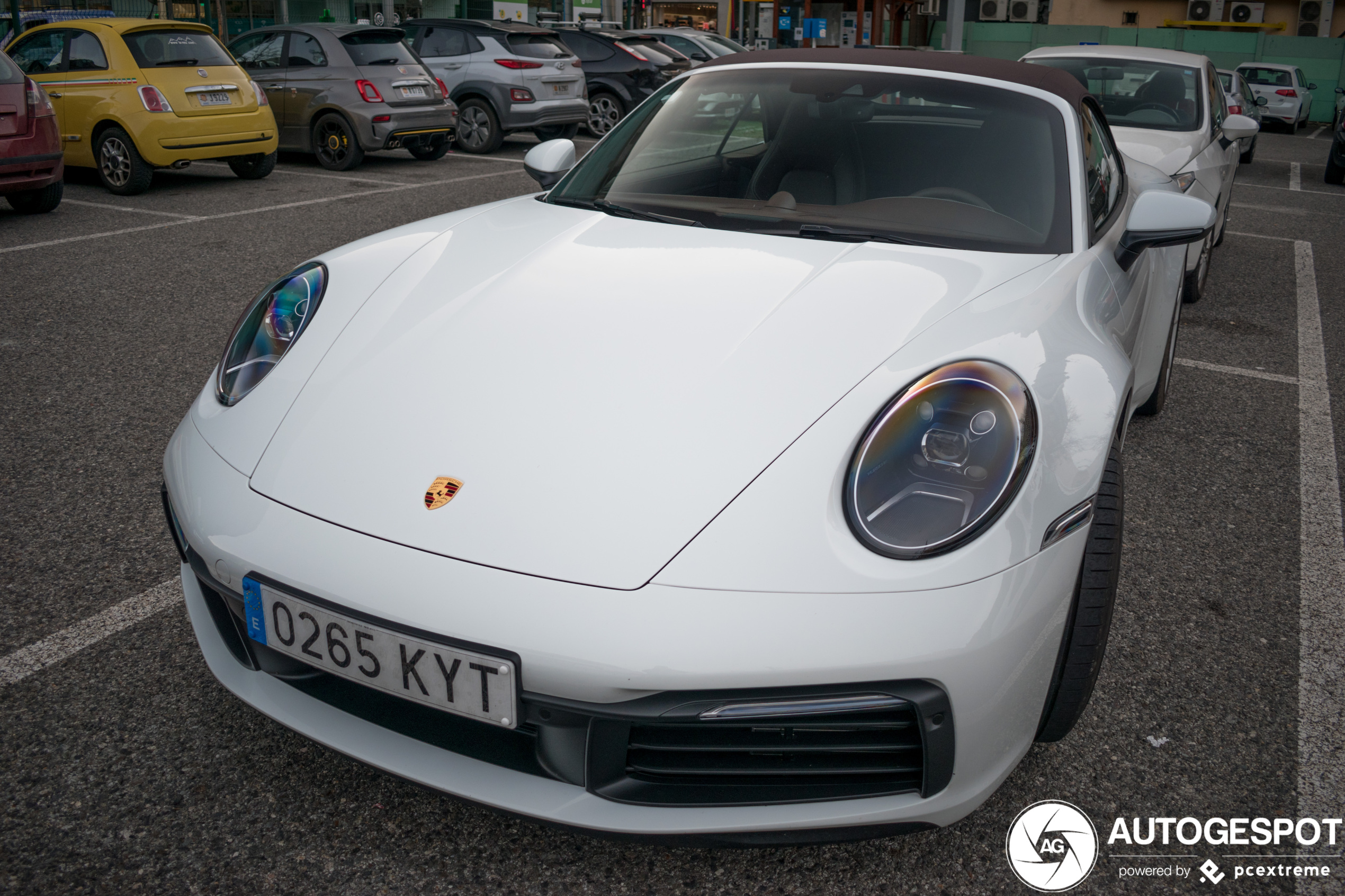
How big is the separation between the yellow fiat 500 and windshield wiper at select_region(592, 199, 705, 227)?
7213mm

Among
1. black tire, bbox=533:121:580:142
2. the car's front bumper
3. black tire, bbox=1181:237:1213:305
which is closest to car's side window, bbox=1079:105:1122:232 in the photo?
the car's front bumper

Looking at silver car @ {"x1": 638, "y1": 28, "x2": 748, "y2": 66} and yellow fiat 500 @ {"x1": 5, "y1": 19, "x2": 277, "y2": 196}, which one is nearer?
yellow fiat 500 @ {"x1": 5, "y1": 19, "x2": 277, "y2": 196}

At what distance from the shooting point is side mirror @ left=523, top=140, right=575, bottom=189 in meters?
3.22

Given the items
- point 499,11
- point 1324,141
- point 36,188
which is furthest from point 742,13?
point 36,188

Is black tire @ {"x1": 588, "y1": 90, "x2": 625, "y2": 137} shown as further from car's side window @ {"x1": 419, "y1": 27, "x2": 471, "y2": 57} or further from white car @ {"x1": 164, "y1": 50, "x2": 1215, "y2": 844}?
white car @ {"x1": 164, "y1": 50, "x2": 1215, "y2": 844}

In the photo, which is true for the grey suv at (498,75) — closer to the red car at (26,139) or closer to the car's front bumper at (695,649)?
the red car at (26,139)

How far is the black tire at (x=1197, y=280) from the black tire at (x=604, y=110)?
9.93m

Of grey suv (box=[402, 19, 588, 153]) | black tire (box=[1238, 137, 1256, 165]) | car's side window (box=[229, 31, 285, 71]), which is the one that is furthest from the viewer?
black tire (box=[1238, 137, 1256, 165])

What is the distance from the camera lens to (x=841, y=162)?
109 inches

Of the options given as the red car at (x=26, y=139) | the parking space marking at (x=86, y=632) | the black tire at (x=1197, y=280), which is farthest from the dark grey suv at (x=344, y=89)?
the parking space marking at (x=86, y=632)

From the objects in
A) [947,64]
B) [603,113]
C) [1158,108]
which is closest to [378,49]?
[603,113]

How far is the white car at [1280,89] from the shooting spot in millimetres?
22609

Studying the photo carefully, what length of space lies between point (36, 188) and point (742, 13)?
93.9ft

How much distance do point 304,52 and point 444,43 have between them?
2479mm
